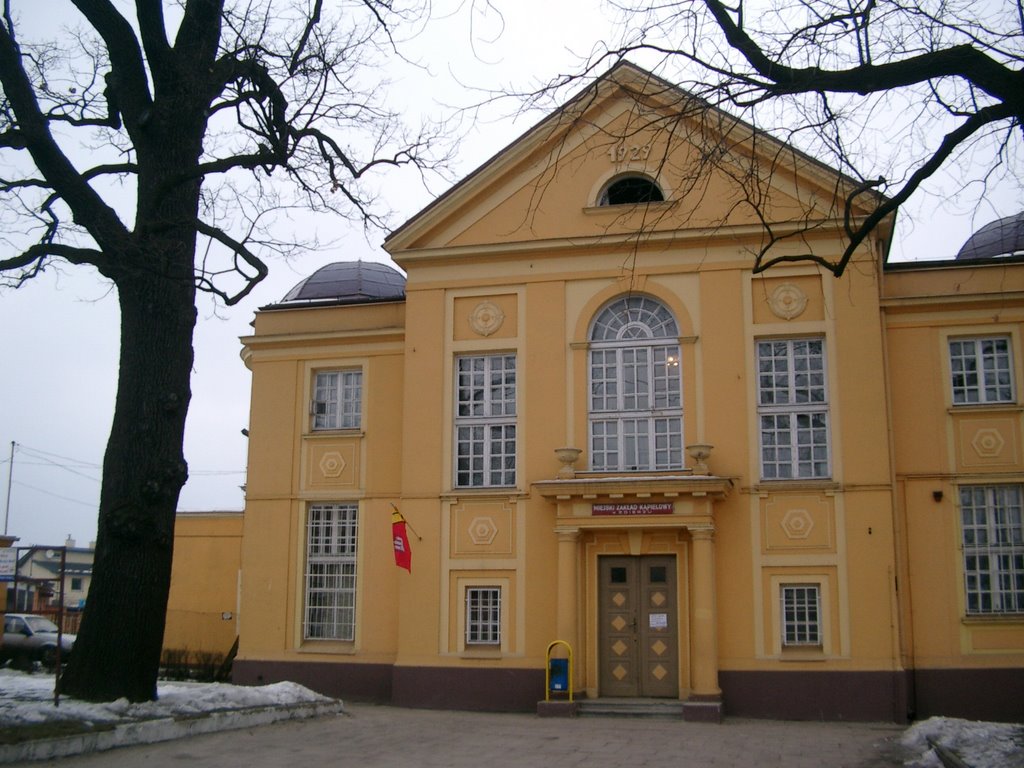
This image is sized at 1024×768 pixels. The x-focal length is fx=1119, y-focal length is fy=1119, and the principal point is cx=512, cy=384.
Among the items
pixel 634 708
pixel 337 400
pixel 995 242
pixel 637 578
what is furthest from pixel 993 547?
pixel 337 400

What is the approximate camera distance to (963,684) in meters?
18.7

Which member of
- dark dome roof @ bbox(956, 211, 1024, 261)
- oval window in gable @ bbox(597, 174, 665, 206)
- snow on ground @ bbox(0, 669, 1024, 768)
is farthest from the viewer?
dark dome roof @ bbox(956, 211, 1024, 261)

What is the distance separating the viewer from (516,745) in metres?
14.4

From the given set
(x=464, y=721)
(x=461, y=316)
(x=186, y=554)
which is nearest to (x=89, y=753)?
(x=464, y=721)

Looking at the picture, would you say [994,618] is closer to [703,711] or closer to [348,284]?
[703,711]

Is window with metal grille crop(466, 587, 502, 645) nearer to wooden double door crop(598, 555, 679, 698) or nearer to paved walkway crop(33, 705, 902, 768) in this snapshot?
wooden double door crop(598, 555, 679, 698)

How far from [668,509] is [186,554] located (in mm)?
16972

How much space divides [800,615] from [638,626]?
2.75 meters

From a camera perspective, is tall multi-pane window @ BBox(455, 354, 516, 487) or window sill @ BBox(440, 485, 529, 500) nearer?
window sill @ BBox(440, 485, 529, 500)

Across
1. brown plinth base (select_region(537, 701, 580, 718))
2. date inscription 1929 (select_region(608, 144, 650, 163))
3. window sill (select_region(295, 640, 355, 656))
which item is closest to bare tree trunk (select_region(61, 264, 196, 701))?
brown plinth base (select_region(537, 701, 580, 718))

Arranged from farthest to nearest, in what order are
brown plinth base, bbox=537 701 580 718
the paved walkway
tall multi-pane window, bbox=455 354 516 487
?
tall multi-pane window, bbox=455 354 516 487
brown plinth base, bbox=537 701 580 718
the paved walkway

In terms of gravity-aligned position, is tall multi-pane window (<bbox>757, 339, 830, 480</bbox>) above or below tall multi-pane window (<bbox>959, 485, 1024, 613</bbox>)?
above

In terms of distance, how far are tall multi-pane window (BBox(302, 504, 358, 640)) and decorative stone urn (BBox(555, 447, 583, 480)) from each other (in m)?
4.78

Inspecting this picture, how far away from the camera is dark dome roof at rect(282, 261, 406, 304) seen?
25.7 meters
